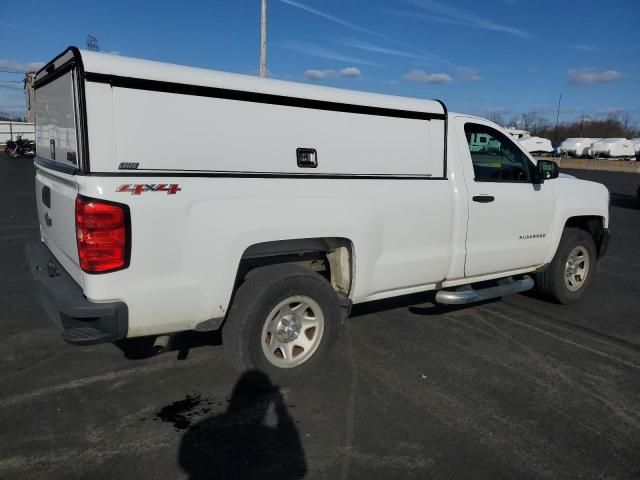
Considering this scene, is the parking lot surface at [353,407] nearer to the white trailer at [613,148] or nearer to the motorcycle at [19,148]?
the motorcycle at [19,148]

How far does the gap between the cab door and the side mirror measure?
0.24 ft

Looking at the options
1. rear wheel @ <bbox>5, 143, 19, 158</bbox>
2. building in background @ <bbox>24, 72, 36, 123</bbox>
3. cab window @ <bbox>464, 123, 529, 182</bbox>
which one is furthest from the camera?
rear wheel @ <bbox>5, 143, 19, 158</bbox>

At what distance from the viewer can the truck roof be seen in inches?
113

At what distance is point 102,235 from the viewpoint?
9.52 feet

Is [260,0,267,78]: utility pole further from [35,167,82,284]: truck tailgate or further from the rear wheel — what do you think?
the rear wheel

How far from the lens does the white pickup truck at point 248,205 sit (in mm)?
2939

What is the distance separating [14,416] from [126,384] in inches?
28.2

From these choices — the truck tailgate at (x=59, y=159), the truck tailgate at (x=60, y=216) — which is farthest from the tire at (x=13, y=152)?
the truck tailgate at (x=60, y=216)

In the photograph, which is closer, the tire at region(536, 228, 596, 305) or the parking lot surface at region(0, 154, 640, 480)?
the parking lot surface at region(0, 154, 640, 480)

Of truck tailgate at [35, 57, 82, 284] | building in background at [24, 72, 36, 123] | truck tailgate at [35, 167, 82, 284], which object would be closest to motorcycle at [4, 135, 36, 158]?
building in background at [24, 72, 36, 123]

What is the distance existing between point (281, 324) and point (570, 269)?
12.6ft

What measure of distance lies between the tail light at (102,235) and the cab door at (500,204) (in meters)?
2.97

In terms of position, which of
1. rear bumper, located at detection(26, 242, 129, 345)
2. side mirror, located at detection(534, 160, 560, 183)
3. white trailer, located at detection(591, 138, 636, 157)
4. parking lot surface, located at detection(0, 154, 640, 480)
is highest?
white trailer, located at detection(591, 138, 636, 157)

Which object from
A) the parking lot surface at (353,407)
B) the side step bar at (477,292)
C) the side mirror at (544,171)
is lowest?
the parking lot surface at (353,407)
